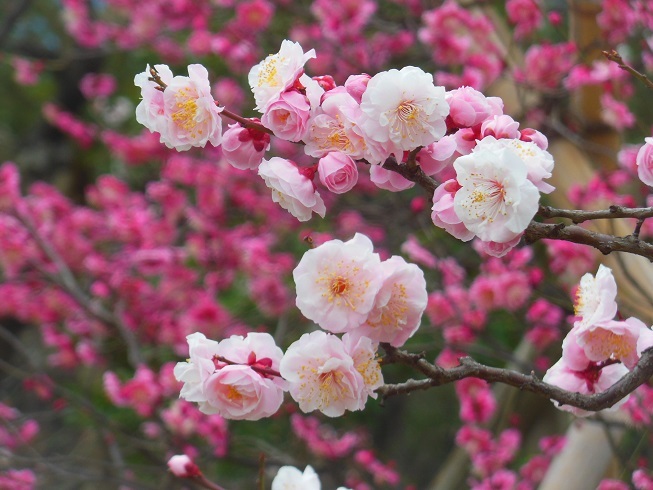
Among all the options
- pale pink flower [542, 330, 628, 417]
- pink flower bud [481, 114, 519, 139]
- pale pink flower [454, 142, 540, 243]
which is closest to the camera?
pale pink flower [454, 142, 540, 243]

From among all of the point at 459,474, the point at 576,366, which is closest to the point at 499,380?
the point at 576,366

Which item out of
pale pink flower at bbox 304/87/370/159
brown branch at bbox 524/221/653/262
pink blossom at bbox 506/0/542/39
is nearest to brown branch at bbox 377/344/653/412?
brown branch at bbox 524/221/653/262

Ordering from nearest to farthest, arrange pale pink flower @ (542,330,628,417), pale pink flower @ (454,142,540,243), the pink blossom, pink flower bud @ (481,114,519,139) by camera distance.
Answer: pale pink flower @ (454,142,540,243) → pink flower bud @ (481,114,519,139) → pale pink flower @ (542,330,628,417) → the pink blossom

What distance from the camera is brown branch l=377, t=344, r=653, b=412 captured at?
0.92 m

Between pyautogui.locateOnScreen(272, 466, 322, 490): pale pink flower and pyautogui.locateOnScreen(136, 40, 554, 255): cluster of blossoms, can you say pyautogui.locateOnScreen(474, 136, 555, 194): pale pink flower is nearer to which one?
pyautogui.locateOnScreen(136, 40, 554, 255): cluster of blossoms

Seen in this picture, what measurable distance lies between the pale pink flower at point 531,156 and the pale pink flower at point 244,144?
310 mm

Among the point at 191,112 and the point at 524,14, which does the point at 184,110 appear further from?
the point at 524,14

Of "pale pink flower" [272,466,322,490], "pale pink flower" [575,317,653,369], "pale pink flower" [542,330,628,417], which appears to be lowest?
"pale pink flower" [272,466,322,490]

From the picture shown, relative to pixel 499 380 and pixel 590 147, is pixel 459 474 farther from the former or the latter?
pixel 499 380

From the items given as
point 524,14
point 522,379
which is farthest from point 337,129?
point 524,14

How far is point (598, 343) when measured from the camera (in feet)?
3.30

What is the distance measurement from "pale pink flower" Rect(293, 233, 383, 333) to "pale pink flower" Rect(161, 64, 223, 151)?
9.1 inches

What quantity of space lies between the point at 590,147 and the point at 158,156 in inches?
106

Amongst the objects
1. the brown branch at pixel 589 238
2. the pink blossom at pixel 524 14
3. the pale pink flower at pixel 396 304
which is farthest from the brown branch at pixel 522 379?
the pink blossom at pixel 524 14
